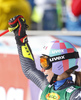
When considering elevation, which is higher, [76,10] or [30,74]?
[76,10]

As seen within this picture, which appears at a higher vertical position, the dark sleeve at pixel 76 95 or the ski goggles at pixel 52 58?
the ski goggles at pixel 52 58

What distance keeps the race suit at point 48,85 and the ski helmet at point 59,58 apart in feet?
0.49

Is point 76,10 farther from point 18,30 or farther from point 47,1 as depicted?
point 18,30

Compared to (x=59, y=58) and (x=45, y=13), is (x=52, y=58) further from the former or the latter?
(x=45, y=13)

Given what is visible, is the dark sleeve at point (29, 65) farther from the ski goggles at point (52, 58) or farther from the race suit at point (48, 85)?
the ski goggles at point (52, 58)

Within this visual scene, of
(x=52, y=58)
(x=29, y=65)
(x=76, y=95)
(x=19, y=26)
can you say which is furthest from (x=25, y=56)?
(x=76, y=95)

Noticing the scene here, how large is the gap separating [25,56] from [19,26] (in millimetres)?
352

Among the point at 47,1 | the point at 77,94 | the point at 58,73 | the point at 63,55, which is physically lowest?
the point at 77,94

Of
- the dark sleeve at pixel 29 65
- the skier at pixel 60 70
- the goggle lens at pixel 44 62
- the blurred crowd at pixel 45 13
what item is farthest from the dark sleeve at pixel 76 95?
the blurred crowd at pixel 45 13

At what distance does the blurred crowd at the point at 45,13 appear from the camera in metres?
5.96

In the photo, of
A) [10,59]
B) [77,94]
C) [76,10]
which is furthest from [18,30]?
[76,10]

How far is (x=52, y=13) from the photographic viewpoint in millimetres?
8461

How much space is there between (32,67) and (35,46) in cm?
50

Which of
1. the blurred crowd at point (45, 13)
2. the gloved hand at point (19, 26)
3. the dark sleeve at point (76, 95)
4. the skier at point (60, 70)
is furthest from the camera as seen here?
Answer: the blurred crowd at point (45, 13)
